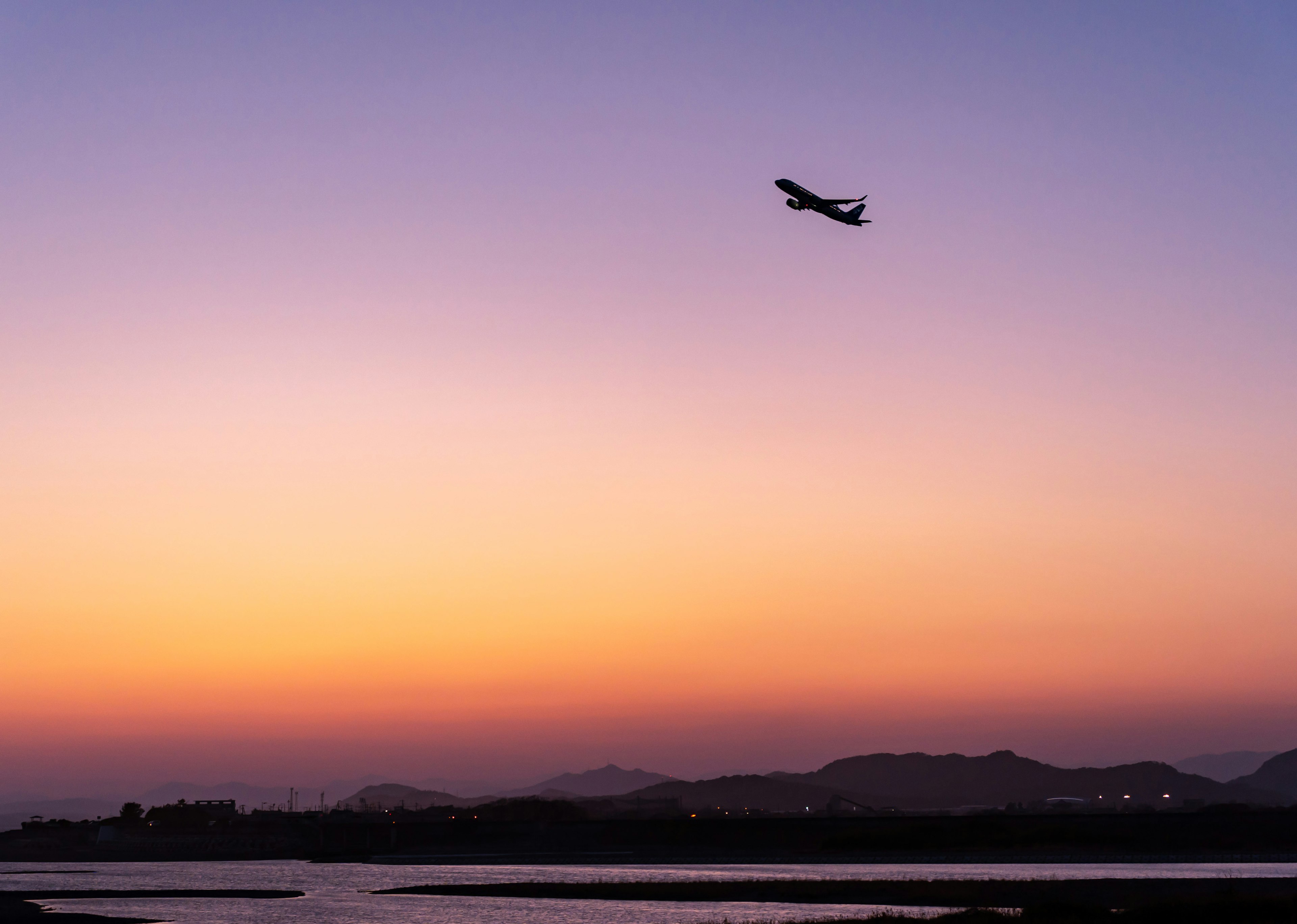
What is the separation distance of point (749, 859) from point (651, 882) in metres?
40.6

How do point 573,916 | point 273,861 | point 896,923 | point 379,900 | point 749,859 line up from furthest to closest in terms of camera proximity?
point 273,861 → point 749,859 → point 379,900 → point 573,916 → point 896,923

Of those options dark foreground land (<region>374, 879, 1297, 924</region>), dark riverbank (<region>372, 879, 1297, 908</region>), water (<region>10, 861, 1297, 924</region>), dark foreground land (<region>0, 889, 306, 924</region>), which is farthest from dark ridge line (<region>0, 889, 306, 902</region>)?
dark foreground land (<region>374, 879, 1297, 924</region>)

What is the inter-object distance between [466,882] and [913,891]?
5086 centimetres

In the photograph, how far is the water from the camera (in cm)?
9056

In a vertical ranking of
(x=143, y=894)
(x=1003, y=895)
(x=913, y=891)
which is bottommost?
(x=143, y=894)

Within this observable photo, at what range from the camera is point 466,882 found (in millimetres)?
130125

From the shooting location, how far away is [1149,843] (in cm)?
15062

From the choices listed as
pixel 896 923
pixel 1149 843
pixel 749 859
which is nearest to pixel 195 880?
pixel 749 859

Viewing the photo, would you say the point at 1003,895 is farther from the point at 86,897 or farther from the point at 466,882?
the point at 86,897

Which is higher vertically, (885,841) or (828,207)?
(828,207)

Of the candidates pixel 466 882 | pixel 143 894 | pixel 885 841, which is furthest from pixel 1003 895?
pixel 143 894

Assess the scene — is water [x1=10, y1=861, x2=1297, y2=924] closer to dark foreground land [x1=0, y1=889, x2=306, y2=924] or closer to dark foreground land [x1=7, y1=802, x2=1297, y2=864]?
dark foreground land [x1=0, y1=889, x2=306, y2=924]

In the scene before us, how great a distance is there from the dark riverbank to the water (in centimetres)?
349

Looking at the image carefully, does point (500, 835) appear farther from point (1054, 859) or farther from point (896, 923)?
point (896, 923)
